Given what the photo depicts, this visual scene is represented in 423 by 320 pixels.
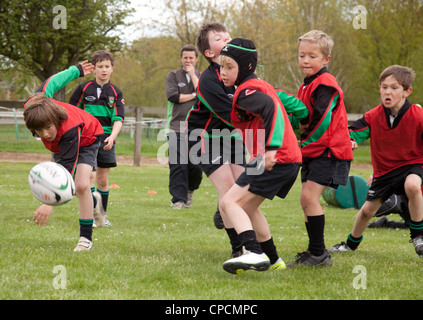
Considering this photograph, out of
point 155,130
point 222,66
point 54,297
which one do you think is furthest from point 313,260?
point 155,130

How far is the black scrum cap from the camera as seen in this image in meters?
4.04

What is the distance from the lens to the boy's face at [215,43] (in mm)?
4789

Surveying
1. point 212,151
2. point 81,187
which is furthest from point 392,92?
point 81,187

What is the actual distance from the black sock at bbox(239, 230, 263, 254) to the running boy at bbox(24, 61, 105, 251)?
1.57 metres

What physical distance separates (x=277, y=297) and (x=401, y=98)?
267cm

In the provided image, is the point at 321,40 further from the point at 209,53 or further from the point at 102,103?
the point at 102,103

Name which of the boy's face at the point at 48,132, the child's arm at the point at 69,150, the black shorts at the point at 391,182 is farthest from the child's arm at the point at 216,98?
the black shorts at the point at 391,182

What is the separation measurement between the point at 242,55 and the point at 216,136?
2.81 feet

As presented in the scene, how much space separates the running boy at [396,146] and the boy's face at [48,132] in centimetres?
273

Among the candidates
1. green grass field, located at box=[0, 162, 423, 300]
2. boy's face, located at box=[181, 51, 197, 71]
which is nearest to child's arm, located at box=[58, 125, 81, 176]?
green grass field, located at box=[0, 162, 423, 300]

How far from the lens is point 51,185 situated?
409 cm

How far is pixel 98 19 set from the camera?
57.6 feet

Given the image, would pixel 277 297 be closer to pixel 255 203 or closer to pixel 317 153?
pixel 255 203

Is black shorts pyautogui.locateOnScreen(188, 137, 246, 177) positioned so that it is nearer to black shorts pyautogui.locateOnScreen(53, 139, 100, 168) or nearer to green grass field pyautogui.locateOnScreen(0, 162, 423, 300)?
green grass field pyautogui.locateOnScreen(0, 162, 423, 300)
